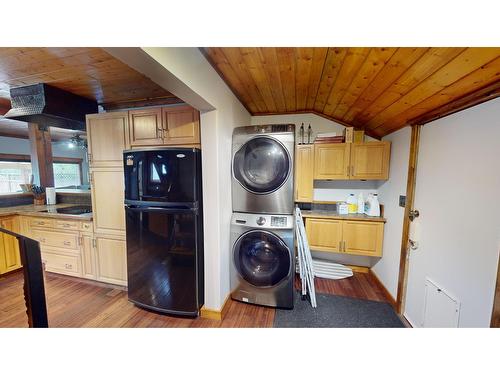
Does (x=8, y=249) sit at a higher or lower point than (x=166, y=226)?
lower

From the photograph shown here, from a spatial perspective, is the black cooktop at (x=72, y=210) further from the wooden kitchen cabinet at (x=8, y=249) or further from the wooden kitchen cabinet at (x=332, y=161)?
the wooden kitchen cabinet at (x=332, y=161)

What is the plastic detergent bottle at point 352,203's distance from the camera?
2.66 metres

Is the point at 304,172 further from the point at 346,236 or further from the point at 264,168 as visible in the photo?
the point at 346,236

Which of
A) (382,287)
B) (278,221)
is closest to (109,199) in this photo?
(278,221)

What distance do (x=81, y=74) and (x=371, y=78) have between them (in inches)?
102

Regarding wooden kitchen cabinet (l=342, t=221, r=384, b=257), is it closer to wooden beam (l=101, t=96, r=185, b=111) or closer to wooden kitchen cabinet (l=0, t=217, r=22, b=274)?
wooden beam (l=101, t=96, r=185, b=111)

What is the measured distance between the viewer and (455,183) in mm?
1351

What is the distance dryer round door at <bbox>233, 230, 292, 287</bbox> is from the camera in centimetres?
188

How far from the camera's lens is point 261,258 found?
6.48 feet

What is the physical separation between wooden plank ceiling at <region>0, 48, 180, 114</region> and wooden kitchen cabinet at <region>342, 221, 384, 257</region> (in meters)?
2.91
